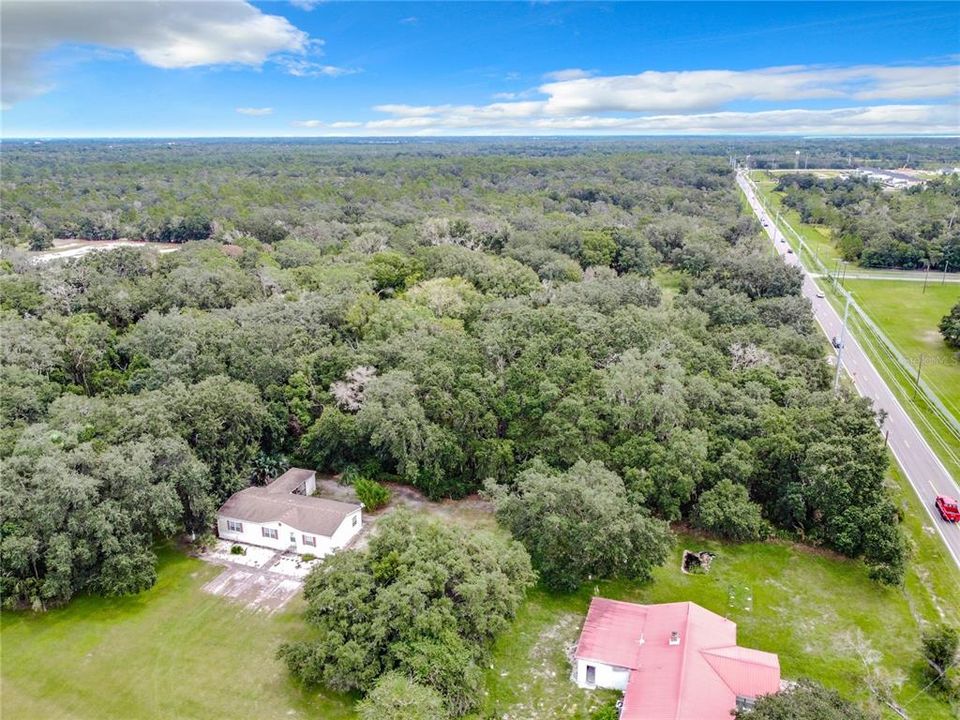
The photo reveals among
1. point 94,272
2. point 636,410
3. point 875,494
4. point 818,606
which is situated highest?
point 94,272

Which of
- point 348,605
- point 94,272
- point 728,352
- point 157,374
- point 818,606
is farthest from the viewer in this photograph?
point 94,272

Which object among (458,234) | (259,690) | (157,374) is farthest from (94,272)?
(259,690)

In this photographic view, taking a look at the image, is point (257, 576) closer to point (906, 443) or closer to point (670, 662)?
point (670, 662)

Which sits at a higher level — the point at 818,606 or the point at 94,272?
the point at 94,272

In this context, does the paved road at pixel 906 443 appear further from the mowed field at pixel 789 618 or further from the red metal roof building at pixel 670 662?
the red metal roof building at pixel 670 662

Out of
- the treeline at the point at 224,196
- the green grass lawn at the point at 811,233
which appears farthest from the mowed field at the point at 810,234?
the treeline at the point at 224,196

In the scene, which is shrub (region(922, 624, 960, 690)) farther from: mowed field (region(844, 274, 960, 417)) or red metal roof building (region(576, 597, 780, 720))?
mowed field (region(844, 274, 960, 417))

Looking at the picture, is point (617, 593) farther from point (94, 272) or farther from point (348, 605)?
point (94, 272)

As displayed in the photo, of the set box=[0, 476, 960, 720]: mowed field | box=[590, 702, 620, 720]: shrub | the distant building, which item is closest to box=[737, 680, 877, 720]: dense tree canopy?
box=[590, 702, 620, 720]: shrub
